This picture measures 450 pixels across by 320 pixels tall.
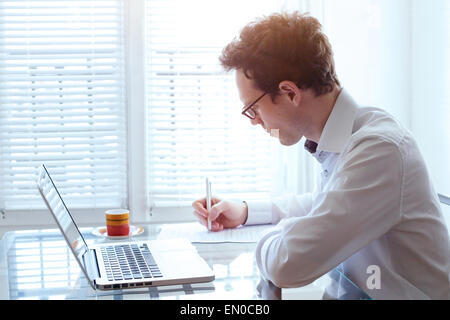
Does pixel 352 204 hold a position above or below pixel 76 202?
above

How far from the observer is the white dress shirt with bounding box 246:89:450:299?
4.30 feet

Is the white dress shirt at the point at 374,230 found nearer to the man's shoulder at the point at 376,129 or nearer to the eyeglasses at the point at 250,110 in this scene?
the man's shoulder at the point at 376,129

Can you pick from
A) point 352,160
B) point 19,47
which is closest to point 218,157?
point 19,47

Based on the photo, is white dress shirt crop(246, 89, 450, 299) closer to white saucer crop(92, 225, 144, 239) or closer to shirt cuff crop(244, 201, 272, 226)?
shirt cuff crop(244, 201, 272, 226)

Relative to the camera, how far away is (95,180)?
2732mm

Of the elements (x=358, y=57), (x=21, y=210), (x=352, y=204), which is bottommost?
(x=21, y=210)

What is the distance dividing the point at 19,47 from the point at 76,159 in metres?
0.57

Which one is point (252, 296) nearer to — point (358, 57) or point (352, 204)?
point (352, 204)

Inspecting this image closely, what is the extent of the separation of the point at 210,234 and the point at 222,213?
10 centimetres

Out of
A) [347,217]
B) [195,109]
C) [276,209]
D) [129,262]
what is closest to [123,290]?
[129,262]

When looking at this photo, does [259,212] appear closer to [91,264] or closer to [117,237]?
[117,237]

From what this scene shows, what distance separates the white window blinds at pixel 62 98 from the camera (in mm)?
2660

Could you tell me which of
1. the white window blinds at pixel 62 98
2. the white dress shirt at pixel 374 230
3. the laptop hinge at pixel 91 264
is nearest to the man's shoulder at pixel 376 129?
the white dress shirt at pixel 374 230

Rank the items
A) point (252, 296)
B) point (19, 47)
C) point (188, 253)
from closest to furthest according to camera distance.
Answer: point (252, 296) < point (188, 253) < point (19, 47)
